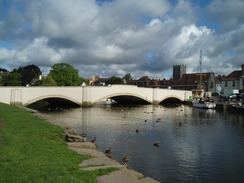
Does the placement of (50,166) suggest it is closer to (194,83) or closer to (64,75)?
(64,75)

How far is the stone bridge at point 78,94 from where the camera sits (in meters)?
45.7

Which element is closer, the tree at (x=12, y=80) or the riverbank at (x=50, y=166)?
the riverbank at (x=50, y=166)

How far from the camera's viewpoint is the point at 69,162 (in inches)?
334

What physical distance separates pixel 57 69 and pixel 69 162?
73839 mm

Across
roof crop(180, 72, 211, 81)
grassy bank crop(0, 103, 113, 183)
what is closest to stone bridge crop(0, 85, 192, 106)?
grassy bank crop(0, 103, 113, 183)

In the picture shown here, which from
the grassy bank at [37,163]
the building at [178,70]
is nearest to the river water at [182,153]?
the grassy bank at [37,163]

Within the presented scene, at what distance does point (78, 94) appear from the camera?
53375 mm

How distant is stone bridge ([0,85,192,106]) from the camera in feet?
150

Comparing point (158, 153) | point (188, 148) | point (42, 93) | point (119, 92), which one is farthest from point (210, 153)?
point (119, 92)

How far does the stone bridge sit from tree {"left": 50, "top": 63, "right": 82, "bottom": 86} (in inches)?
781

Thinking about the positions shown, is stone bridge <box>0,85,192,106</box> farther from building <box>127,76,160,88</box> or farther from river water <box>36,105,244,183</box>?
building <box>127,76,160,88</box>

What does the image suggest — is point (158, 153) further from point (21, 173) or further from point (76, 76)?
point (76, 76)

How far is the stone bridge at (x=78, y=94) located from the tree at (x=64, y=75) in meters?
19.8

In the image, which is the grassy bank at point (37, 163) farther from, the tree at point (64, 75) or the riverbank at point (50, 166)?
the tree at point (64, 75)
